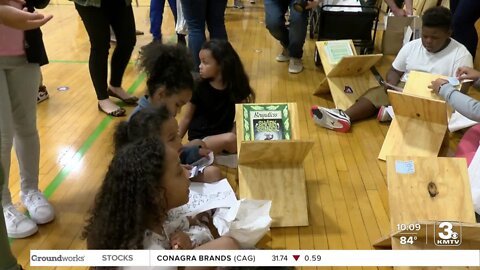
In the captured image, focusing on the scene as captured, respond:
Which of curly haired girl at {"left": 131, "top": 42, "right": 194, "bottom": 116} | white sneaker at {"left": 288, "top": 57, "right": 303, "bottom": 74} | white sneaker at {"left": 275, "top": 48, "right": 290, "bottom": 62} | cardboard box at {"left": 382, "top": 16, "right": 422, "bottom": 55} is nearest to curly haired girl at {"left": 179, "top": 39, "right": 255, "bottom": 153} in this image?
curly haired girl at {"left": 131, "top": 42, "right": 194, "bottom": 116}

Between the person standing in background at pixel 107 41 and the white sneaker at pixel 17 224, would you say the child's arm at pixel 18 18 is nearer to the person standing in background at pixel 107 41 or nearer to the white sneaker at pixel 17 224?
the white sneaker at pixel 17 224

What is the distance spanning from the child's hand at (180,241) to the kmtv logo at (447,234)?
728mm

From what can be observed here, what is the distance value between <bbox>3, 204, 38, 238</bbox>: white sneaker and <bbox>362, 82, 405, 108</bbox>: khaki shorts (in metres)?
1.79

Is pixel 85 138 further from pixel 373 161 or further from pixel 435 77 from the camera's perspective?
pixel 435 77

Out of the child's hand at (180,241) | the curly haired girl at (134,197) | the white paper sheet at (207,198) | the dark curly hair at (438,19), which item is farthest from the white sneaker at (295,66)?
the curly haired girl at (134,197)

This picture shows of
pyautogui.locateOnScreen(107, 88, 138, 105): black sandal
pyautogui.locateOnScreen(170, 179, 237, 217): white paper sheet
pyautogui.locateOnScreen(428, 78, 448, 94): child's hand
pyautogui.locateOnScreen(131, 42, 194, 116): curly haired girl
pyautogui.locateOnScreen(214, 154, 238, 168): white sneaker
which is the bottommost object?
pyautogui.locateOnScreen(107, 88, 138, 105): black sandal

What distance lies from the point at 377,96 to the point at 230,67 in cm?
A: 100

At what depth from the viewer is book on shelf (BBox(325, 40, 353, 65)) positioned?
8.65 ft

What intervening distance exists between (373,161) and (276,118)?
0.59 metres

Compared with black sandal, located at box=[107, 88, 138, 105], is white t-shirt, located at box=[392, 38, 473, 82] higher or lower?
higher

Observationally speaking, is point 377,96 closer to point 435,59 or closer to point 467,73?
point 435,59

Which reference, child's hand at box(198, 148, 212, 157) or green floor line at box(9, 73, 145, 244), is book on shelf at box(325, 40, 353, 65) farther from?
green floor line at box(9, 73, 145, 244)

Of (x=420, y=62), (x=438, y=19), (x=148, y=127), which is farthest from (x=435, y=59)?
(x=148, y=127)

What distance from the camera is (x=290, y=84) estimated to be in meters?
2.92
